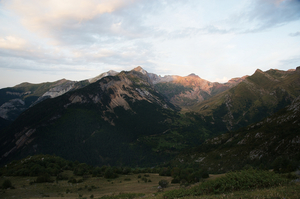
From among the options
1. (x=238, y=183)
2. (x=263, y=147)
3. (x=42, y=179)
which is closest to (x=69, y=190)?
(x=42, y=179)

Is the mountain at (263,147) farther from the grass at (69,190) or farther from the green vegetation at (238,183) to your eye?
the grass at (69,190)

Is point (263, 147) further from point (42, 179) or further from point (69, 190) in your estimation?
point (42, 179)

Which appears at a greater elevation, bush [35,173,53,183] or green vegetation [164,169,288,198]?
green vegetation [164,169,288,198]

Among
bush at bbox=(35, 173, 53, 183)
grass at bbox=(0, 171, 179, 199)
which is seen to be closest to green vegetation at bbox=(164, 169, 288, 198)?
grass at bbox=(0, 171, 179, 199)

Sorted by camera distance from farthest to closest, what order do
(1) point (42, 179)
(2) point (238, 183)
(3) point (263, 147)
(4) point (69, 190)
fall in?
(3) point (263, 147) → (1) point (42, 179) → (4) point (69, 190) → (2) point (238, 183)

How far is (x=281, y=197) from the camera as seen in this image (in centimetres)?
1582

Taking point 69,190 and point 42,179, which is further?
point 42,179

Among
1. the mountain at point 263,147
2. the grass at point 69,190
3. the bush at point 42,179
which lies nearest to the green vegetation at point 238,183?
the grass at point 69,190

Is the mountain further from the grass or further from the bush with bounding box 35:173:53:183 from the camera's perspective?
the bush with bounding box 35:173:53:183

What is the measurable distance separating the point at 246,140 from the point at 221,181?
3727 inches

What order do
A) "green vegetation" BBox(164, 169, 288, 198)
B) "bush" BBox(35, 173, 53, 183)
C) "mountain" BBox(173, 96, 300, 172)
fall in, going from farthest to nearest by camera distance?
"mountain" BBox(173, 96, 300, 172) → "bush" BBox(35, 173, 53, 183) → "green vegetation" BBox(164, 169, 288, 198)

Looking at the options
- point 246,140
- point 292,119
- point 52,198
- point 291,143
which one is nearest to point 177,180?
point 52,198

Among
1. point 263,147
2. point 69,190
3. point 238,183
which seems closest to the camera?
point 238,183

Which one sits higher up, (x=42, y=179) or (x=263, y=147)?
(x=42, y=179)
